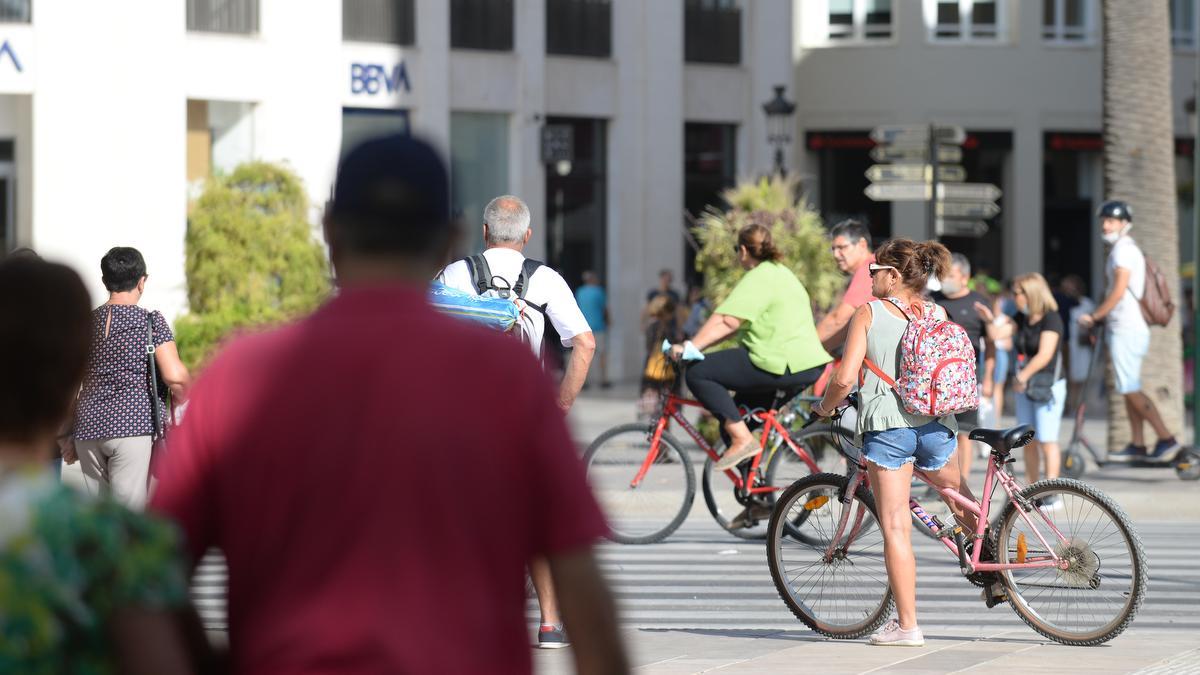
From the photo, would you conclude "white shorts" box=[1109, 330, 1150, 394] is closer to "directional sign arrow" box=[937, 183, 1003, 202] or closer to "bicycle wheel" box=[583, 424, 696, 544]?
"directional sign arrow" box=[937, 183, 1003, 202]

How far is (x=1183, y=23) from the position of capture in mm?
45812

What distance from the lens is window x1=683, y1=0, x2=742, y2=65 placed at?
124ft

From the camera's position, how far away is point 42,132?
2836 centimetres

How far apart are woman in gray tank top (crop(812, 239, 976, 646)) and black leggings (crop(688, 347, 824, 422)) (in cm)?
341

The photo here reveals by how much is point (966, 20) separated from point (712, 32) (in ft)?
23.4

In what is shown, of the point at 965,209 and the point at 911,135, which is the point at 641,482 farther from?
the point at 911,135

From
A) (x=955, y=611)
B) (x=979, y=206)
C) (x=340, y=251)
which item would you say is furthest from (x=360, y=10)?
(x=340, y=251)

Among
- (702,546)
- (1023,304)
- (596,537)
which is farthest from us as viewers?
(1023,304)

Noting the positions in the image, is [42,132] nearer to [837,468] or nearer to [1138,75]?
[1138,75]

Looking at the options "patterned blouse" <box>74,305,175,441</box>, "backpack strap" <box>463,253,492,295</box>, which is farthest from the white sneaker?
"patterned blouse" <box>74,305,175,441</box>

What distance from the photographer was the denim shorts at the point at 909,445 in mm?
8445

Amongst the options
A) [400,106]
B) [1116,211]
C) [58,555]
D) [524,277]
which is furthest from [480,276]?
[400,106]

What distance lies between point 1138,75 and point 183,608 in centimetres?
1628

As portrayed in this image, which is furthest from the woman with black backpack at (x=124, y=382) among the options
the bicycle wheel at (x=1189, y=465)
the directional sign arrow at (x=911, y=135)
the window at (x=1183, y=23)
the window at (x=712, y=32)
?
the window at (x=1183, y=23)
